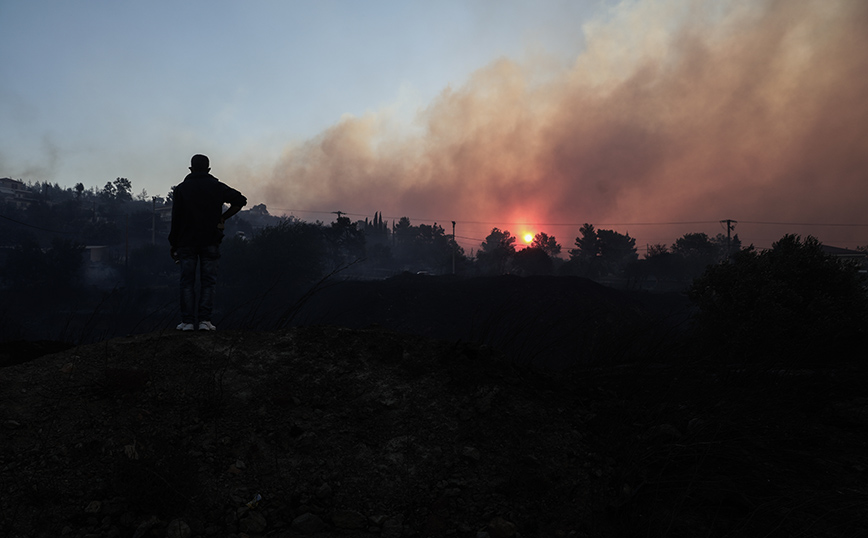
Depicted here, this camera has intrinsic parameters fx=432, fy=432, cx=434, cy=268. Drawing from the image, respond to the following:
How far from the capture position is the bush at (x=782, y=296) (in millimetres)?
9117

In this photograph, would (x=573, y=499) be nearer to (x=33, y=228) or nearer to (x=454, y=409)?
(x=454, y=409)

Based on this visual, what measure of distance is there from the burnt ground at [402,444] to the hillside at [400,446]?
14mm

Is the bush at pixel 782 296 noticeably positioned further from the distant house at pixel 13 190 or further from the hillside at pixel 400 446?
the distant house at pixel 13 190

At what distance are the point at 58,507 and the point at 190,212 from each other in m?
3.47

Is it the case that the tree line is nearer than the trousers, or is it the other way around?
the trousers

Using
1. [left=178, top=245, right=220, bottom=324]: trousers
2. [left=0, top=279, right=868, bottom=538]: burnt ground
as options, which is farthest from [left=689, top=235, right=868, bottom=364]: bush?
[left=178, top=245, right=220, bottom=324]: trousers

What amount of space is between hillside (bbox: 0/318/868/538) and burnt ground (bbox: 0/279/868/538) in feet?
0.04

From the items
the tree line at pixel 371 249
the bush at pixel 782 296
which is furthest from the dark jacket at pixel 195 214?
the tree line at pixel 371 249

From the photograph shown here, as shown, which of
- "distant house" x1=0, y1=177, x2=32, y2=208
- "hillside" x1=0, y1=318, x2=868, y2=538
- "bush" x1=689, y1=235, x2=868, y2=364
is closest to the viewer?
"hillside" x1=0, y1=318, x2=868, y2=538

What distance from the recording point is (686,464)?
2.95m

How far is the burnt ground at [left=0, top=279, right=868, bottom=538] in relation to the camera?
242 cm

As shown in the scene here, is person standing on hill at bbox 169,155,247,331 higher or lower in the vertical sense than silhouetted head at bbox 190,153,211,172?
lower

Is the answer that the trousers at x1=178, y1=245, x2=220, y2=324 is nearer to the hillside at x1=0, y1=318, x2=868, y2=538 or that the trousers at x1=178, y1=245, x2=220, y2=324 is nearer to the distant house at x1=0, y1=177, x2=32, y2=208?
the hillside at x1=0, y1=318, x2=868, y2=538

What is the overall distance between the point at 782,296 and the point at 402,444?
36.2 ft
